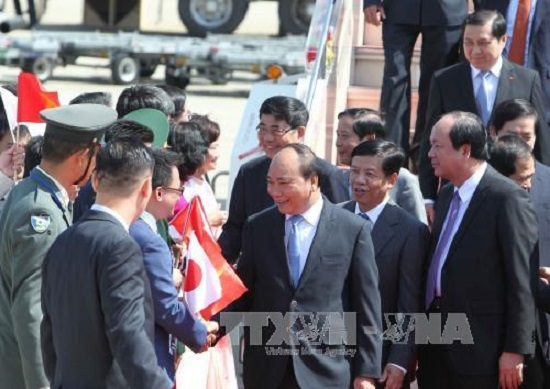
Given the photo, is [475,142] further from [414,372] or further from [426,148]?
[426,148]

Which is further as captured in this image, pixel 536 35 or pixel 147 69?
pixel 147 69

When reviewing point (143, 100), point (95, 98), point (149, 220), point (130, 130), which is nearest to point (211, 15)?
point (95, 98)

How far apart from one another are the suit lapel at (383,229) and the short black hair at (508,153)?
2.35 feet

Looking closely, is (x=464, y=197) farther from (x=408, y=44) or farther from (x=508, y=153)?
(x=408, y=44)

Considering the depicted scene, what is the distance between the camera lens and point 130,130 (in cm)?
605

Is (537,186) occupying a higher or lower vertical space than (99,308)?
higher

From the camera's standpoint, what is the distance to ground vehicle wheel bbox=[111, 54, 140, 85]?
964 inches

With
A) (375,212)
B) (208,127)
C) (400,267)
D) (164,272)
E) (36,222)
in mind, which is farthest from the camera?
(208,127)

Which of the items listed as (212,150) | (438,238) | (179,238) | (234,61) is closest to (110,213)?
(179,238)

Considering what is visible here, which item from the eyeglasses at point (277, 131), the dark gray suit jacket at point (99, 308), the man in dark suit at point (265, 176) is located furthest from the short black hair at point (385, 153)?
the dark gray suit jacket at point (99, 308)

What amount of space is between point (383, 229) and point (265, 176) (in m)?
1.07

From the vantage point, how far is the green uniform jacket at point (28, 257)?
17.6ft

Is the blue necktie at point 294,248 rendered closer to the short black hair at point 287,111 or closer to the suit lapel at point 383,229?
the suit lapel at point 383,229

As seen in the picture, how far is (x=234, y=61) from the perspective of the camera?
80.0 feet
